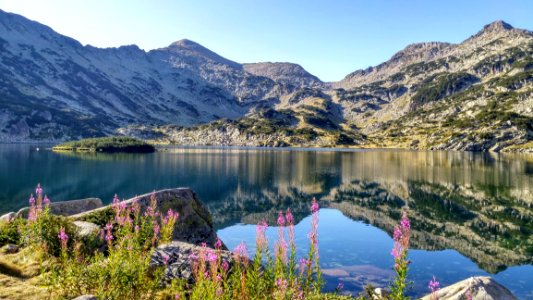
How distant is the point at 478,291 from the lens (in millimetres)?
13477

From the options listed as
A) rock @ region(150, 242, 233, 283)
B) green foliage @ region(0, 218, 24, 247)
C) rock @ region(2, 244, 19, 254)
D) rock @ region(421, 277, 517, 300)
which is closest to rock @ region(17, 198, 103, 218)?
green foliage @ region(0, 218, 24, 247)

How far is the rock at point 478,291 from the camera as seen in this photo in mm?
13320

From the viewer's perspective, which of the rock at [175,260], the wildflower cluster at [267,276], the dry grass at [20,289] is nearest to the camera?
the wildflower cluster at [267,276]

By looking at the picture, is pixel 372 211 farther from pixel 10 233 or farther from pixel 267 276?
pixel 267 276

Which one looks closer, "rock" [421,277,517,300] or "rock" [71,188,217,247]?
"rock" [421,277,517,300]

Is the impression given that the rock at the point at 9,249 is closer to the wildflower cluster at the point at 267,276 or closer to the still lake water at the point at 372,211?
the wildflower cluster at the point at 267,276

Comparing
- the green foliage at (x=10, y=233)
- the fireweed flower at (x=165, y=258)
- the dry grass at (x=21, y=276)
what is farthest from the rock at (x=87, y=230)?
the fireweed flower at (x=165, y=258)

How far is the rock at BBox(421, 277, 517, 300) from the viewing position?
43.7 feet

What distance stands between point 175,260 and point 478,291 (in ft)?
37.5

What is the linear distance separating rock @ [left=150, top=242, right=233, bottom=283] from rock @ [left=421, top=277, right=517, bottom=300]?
28.1 ft

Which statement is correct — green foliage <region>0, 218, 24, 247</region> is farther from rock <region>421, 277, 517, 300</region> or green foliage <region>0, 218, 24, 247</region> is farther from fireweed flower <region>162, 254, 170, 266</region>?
rock <region>421, 277, 517, 300</region>

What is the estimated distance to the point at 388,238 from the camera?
127ft

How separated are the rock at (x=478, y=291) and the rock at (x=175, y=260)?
28.1ft

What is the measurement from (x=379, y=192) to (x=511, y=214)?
77.5 ft
